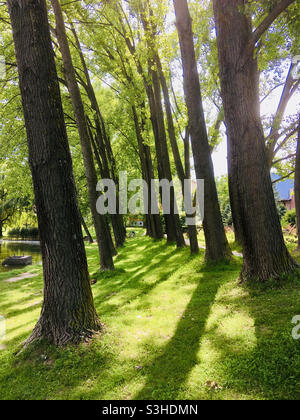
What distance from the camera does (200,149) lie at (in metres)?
7.29

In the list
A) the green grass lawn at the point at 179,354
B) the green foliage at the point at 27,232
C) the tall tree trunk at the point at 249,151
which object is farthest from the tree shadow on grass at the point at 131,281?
the green foliage at the point at 27,232

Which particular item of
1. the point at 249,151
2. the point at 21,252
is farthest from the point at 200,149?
the point at 21,252

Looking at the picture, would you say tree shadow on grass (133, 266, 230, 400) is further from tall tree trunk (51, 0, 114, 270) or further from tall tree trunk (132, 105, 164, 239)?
tall tree trunk (132, 105, 164, 239)

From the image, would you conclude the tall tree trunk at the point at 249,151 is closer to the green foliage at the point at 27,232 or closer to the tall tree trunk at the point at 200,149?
the tall tree trunk at the point at 200,149

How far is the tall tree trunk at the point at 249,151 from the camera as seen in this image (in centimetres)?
479

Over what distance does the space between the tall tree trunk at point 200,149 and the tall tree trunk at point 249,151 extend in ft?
7.13

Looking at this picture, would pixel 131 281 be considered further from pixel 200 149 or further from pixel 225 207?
pixel 225 207

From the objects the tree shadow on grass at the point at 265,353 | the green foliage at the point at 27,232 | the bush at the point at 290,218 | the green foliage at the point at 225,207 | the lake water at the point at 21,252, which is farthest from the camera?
the green foliage at the point at 27,232

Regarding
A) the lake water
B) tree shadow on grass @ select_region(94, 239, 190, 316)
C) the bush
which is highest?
the bush

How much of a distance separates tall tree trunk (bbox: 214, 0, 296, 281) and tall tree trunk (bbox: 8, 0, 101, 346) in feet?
10.6

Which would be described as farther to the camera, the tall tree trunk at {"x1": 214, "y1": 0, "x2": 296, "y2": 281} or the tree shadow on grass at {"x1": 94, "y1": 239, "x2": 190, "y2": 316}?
the tree shadow on grass at {"x1": 94, "y1": 239, "x2": 190, "y2": 316}

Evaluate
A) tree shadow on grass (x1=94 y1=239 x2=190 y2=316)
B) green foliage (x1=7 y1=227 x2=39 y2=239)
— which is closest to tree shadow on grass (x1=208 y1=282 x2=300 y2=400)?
tree shadow on grass (x1=94 y1=239 x2=190 y2=316)

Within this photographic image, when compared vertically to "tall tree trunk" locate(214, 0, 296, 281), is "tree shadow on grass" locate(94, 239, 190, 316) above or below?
below

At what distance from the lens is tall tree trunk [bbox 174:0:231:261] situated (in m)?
7.21
